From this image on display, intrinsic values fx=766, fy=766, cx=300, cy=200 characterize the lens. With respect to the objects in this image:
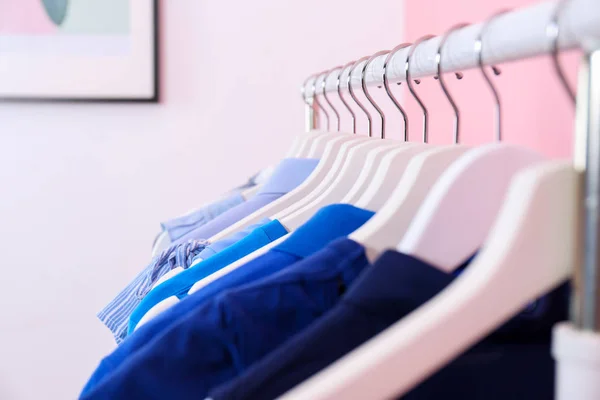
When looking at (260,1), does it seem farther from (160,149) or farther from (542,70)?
(542,70)

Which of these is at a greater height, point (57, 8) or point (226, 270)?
point (57, 8)

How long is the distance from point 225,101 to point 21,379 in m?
1.01

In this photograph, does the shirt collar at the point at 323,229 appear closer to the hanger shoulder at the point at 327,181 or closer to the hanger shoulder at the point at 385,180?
the hanger shoulder at the point at 385,180

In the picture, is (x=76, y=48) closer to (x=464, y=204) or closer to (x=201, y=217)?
(x=201, y=217)

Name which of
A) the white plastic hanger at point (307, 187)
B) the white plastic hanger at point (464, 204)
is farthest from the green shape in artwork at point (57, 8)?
the white plastic hanger at point (464, 204)

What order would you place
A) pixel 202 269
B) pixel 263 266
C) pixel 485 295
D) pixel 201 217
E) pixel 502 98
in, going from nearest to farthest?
1. pixel 485 295
2. pixel 263 266
3. pixel 202 269
4. pixel 201 217
5. pixel 502 98

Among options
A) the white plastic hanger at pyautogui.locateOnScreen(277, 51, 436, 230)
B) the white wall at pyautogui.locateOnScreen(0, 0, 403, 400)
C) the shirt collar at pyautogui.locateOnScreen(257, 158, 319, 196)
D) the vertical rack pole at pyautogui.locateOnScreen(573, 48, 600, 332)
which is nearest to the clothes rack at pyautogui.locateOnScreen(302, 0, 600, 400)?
the vertical rack pole at pyautogui.locateOnScreen(573, 48, 600, 332)

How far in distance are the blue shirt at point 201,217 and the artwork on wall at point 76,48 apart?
89 centimetres

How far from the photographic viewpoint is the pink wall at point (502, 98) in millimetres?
1319

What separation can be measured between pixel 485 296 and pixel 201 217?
94 centimetres

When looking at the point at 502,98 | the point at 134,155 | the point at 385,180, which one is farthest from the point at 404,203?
the point at 134,155

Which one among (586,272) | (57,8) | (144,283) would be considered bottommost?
(144,283)

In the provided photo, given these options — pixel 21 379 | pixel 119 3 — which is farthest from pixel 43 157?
pixel 21 379

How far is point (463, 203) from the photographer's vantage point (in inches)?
20.9
